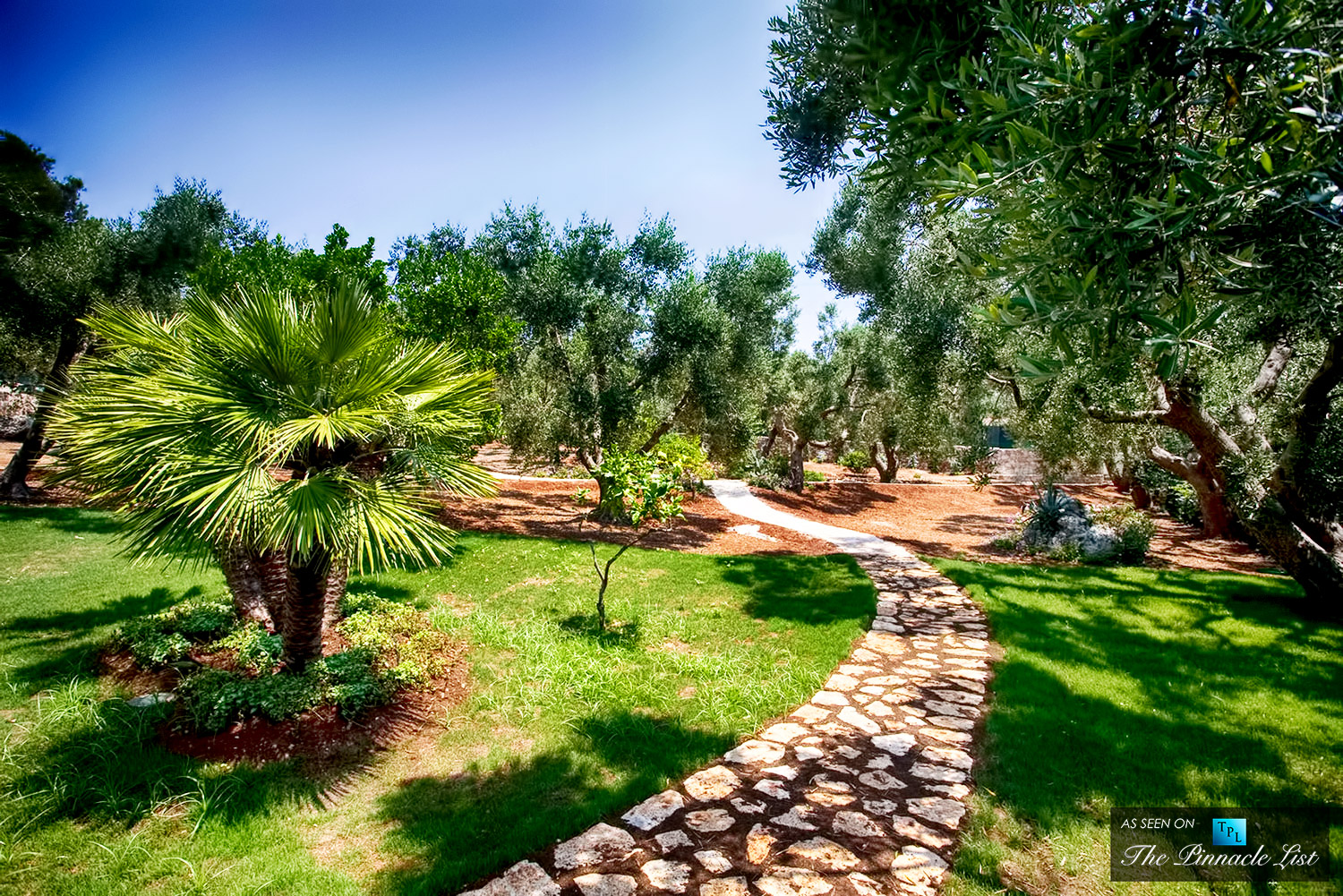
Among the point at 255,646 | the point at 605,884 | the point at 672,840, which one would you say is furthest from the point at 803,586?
the point at 255,646

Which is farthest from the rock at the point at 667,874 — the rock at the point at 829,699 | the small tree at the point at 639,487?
the small tree at the point at 639,487

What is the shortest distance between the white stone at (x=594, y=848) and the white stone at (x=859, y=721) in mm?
2272

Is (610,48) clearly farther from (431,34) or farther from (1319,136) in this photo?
(1319,136)

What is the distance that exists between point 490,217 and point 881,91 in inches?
630

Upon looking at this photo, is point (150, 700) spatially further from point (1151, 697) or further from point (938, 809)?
point (1151, 697)

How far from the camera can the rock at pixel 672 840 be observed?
10.9ft

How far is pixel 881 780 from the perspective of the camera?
159 inches

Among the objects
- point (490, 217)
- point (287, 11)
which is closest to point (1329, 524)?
point (287, 11)

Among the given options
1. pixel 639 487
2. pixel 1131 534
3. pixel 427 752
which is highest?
pixel 639 487

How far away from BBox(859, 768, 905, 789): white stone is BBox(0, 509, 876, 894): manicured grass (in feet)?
3.37

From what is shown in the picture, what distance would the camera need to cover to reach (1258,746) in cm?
448

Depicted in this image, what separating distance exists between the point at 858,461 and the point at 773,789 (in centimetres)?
2753

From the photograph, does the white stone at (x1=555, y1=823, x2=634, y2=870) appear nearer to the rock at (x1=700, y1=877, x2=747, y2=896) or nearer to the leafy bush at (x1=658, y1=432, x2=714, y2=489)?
the rock at (x1=700, y1=877, x2=747, y2=896)

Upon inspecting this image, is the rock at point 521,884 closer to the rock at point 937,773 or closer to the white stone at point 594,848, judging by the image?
the white stone at point 594,848
